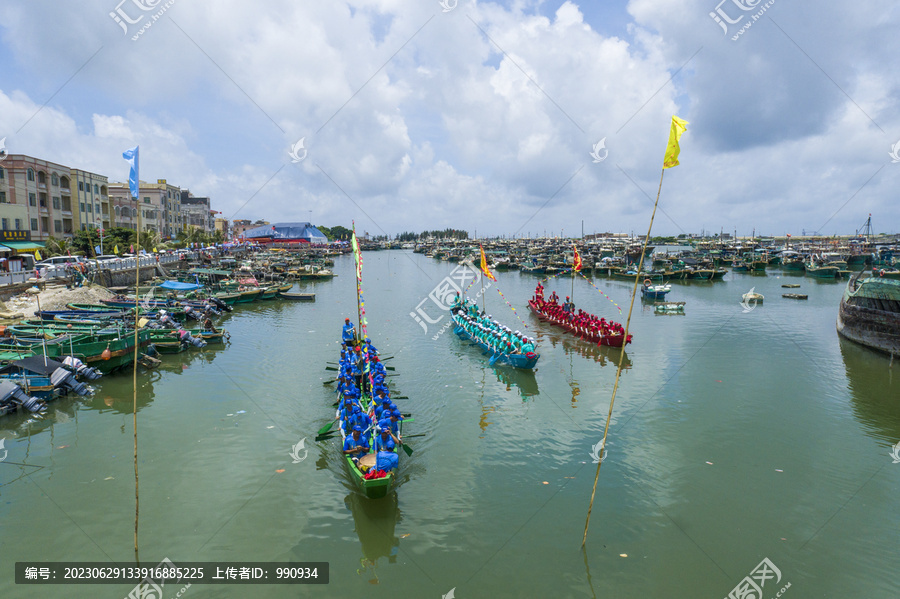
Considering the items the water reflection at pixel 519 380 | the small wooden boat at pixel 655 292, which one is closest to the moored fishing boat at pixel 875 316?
the small wooden boat at pixel 655 292

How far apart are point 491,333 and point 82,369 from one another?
58.6 feet

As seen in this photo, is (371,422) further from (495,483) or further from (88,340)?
(88,340)

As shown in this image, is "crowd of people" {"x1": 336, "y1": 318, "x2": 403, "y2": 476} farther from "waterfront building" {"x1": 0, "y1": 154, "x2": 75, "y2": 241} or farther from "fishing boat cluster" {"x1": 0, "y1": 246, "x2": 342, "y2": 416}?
"waterfront building" {"x1": 0, "y1": 154, "x2": 75, "y2": 241}

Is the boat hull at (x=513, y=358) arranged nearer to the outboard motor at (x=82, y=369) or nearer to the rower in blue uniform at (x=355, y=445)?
the rower in blue uniform at (x=355, y=445)

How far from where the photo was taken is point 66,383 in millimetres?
17781

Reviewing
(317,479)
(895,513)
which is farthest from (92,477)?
(895,513)

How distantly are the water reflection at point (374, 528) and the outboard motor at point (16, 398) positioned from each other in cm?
1243

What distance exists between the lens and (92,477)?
12625 mm

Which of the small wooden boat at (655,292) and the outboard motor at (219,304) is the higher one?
the small wooden boat at (655,292)

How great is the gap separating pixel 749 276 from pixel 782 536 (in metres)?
73.9

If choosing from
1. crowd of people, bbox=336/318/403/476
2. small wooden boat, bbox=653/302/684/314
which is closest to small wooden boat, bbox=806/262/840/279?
small wooden boat, bbox=653/302/684/314

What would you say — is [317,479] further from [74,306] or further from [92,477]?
[74,306]

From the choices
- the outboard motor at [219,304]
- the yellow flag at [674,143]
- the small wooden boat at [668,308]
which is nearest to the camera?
the yellow flag at [674,143]

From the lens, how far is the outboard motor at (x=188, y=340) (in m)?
25.3
